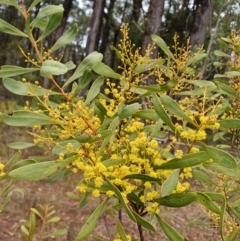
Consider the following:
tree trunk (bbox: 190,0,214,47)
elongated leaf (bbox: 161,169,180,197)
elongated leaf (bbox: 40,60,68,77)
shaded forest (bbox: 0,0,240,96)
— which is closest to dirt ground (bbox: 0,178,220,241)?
shaded forest (bbox: 0,0,240,96)

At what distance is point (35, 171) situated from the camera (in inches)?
38.2

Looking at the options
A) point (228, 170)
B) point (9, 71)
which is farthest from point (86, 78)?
point (228, 170)

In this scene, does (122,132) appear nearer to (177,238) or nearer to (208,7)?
(177,238)

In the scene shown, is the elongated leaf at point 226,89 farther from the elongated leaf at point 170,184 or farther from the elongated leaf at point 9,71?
the elongated leaf at point 9,71

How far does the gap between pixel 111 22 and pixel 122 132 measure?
46.3ft

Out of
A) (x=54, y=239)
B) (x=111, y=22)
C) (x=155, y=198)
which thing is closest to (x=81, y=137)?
(x=155, y=198)

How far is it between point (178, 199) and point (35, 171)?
391 millimetres

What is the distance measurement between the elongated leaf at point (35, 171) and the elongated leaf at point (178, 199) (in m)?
0.27

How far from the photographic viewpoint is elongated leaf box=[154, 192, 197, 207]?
3.07ft

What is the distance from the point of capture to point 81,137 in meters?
0.87

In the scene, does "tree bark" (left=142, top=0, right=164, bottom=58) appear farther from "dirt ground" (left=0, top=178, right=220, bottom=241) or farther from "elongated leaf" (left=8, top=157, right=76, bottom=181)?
"elongated leaf" (left=8, top=157, right=76, bottom=181)

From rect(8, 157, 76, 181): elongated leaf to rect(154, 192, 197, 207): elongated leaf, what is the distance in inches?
10.7

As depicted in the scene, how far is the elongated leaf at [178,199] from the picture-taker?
0.93 m

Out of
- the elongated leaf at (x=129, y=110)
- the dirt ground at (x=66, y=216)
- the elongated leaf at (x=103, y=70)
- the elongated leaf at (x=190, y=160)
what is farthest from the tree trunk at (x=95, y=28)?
the elongated leaf at (x=190, y=160)
